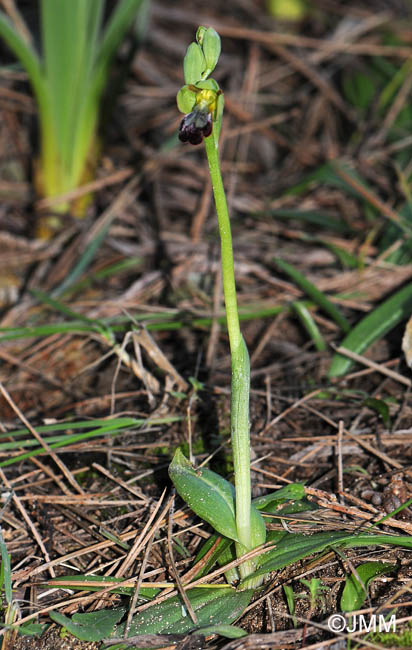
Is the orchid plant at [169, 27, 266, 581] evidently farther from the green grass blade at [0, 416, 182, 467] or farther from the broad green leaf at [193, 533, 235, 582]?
the green grass blade at [0, 416, 182, 467]

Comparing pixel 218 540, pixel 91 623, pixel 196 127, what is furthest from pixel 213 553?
pixel 196 127

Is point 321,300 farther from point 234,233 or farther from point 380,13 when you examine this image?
point 380,13

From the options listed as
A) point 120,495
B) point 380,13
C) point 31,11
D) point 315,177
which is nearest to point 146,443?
point 120,495

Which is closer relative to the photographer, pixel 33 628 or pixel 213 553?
pixel 33 628

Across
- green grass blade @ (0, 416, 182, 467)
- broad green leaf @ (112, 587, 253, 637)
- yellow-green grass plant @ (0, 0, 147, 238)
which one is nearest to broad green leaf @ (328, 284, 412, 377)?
green grass blade @ (0, 416, 182, 467)

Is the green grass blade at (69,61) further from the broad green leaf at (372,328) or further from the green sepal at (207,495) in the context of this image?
the green sepal at (207,495)

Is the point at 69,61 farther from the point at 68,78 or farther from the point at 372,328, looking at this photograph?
the point at 372,328

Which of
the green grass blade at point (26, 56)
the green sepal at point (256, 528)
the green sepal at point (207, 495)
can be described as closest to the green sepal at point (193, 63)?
the green sepal at point (207, 495)
